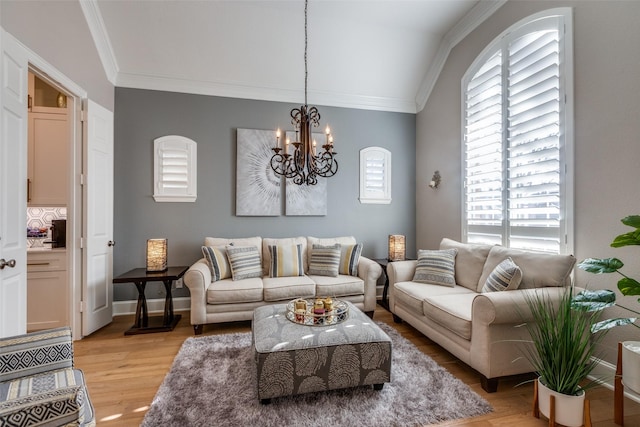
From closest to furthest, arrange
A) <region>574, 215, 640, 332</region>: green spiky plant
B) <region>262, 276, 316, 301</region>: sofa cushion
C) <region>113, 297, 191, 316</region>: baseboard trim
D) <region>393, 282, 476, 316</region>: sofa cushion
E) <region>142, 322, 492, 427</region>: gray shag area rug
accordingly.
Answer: <region>574, 215, 640, 332</region>: green spiky plant → <region>142, 322, 492, 427</region>: gray shag area rug → <region>393, 282, 476, 316</region>: sofa cushion → <region>262, 276, 316, 301</region>: sofa cushion → <region>113, 297, 191, 316</region>: baseboard trim

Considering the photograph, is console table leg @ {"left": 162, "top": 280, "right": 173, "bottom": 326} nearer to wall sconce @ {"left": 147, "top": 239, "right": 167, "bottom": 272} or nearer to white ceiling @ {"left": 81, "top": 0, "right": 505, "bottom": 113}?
wall sconce @ {"left": 147, "top": 239, "right": 167, "bottom": 272}

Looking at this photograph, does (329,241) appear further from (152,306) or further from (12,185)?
(12,185)

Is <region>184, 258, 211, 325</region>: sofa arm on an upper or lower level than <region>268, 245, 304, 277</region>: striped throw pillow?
lower

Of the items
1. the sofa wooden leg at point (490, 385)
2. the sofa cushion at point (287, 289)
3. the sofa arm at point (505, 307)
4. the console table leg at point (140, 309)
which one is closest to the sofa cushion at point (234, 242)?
the sofa cushion at point (287, 289)

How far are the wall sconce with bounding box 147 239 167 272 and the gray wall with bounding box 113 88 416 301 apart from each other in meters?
0.44

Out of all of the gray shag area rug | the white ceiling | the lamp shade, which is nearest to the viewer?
the gray shag area rug

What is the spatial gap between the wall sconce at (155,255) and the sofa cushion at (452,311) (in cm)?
288

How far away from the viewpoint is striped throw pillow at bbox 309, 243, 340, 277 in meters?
3.57

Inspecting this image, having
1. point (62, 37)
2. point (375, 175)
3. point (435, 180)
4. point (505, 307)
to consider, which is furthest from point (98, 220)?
point (435, 180)

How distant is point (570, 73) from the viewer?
2.39 metres

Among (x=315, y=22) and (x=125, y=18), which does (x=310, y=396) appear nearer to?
(x=315, y=22)

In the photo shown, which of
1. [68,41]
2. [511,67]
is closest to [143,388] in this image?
[68,41]

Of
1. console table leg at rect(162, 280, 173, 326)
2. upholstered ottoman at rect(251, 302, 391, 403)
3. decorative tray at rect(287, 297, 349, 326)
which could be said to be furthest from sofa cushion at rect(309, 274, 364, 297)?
console table leg at rect(162, 280, 173, 326)

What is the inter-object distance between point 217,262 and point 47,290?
5.58 ft
